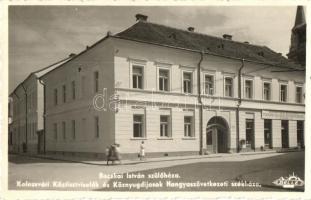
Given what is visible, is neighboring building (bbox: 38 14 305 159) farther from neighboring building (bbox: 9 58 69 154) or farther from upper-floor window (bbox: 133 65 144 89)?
neighboring building (bbox: 9 58 69 154)

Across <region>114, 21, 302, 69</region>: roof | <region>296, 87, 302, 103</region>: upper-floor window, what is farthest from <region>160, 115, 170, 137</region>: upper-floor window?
<region>296, 87, 302, 103</region>: upper-floor window

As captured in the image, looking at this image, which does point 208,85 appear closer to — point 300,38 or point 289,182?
point 300,38

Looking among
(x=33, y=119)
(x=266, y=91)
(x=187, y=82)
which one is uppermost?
(x=187, y=82)

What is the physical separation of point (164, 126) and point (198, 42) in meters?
4.67

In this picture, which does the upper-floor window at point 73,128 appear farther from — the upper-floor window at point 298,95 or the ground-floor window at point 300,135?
the ground-floor window at point 300,135

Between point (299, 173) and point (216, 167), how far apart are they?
3.10m

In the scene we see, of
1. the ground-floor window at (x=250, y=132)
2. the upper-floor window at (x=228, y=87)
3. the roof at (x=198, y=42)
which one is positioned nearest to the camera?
the roof at (x=198, y=42)

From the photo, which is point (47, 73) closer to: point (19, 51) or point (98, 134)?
point (98, 134)

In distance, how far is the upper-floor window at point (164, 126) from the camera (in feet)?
52.6

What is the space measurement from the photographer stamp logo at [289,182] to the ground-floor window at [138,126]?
743 cm

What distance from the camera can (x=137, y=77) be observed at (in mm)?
15406

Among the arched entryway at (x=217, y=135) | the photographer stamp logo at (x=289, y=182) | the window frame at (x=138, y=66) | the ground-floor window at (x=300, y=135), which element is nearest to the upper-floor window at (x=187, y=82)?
the arched entryway at (x=217, y=135)

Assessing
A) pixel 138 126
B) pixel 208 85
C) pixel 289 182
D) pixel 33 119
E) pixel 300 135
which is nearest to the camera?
pixel 289 182

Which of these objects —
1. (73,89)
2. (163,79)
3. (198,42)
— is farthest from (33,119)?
(198,42)
